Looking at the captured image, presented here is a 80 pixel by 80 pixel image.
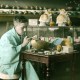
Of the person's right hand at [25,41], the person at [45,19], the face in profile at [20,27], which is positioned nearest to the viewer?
the person's right hand at [25,41]

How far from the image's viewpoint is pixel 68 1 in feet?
18.2

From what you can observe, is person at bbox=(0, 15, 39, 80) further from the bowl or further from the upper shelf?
the upper shelf

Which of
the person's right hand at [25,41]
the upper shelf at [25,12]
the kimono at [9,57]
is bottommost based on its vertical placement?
the kimono at [9,57]

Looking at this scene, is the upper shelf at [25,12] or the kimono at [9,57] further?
the upper shelf at [25,12]

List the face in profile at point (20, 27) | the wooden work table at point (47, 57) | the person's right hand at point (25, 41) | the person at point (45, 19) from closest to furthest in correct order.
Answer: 1. the wooden work table at point (47, 57)
2. the person's right hand at point (25, 41)
3. the face in profile at point (20, 27)
4. the person at point (45, 19)

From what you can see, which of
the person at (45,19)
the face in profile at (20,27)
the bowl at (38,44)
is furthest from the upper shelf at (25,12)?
the bowl at (38,44)

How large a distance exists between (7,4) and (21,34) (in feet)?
6.62

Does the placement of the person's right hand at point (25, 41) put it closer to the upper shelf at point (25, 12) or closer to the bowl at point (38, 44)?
the bowl at point (38, 44)

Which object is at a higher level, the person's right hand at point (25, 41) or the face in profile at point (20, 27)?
the face in profile at point (20, 27)

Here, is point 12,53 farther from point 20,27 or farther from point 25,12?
point 25,12

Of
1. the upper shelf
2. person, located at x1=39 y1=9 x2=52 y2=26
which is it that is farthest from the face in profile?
the upper shelf

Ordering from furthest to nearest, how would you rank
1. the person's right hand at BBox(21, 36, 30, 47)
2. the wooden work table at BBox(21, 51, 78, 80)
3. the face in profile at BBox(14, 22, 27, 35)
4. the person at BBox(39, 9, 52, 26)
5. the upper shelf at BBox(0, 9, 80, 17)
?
1. the upper shelf at BBox(0, 9, 80, 17)
2. the person at BBox(39, 9, 52, 26)
3. the face in profile at BBox(14, 22, 27, 35)
4. the person's right hand at BBox(21, 36, 30, 47)
5. the wooden work table at BBox(21, 51, 78, 80)

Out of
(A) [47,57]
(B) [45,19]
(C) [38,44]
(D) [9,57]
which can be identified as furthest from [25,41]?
(B) [45,19]

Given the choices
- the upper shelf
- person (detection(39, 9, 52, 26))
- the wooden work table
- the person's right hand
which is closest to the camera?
the wooden work table
